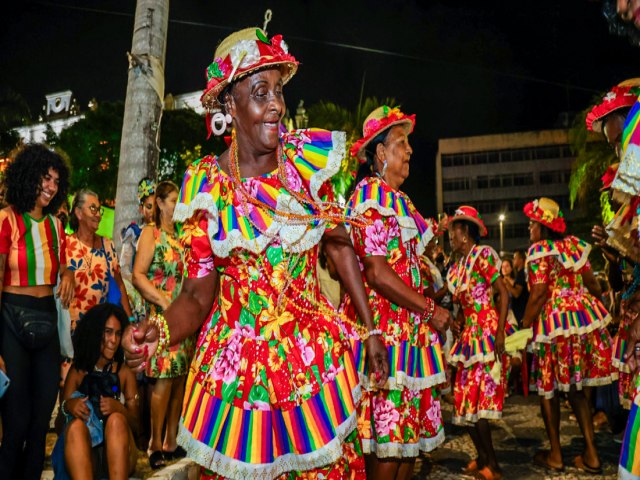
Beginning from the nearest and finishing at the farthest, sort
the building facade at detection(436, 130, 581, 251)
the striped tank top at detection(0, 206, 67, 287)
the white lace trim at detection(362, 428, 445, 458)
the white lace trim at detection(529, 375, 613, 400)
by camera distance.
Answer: the white lace trim at detection(362, 428, 445, 458)
the striped tank top at detection(0, 206, 67, 287)
the white lace trim at detection(529, 375, 613, 400)
the building facade at detection(436, 130, 581, 251)

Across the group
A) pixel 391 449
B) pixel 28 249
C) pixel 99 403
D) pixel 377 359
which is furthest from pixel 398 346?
pixel 28 249

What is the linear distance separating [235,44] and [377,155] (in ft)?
6.31

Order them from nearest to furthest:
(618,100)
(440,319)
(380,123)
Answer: (618,100), (440,319), (380,123)

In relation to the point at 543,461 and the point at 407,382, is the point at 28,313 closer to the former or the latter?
the point at 407,382

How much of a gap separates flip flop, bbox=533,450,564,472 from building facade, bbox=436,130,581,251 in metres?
67.2

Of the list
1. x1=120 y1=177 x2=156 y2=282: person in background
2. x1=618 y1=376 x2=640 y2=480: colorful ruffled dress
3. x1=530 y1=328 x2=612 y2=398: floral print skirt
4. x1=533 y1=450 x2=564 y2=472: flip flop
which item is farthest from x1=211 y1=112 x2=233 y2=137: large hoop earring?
x1=533 y1=450 x2=564 y2=472: flip flop

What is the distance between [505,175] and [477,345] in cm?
7158

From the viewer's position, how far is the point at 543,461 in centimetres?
598

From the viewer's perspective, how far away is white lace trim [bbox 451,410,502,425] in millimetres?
5609

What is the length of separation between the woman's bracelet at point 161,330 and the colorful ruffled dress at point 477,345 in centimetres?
409

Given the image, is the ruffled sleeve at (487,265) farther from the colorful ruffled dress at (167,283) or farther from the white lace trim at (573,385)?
the colorful ruffled dress at (167,283)

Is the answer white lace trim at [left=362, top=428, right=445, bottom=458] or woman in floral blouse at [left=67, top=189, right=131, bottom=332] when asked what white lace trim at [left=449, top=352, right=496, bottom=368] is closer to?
white lace trim at [left=362, top=428, right=445, bottom=458]

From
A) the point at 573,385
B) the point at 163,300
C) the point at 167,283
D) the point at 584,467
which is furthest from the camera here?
the point at 573,385

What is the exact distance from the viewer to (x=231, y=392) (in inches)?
92.1
